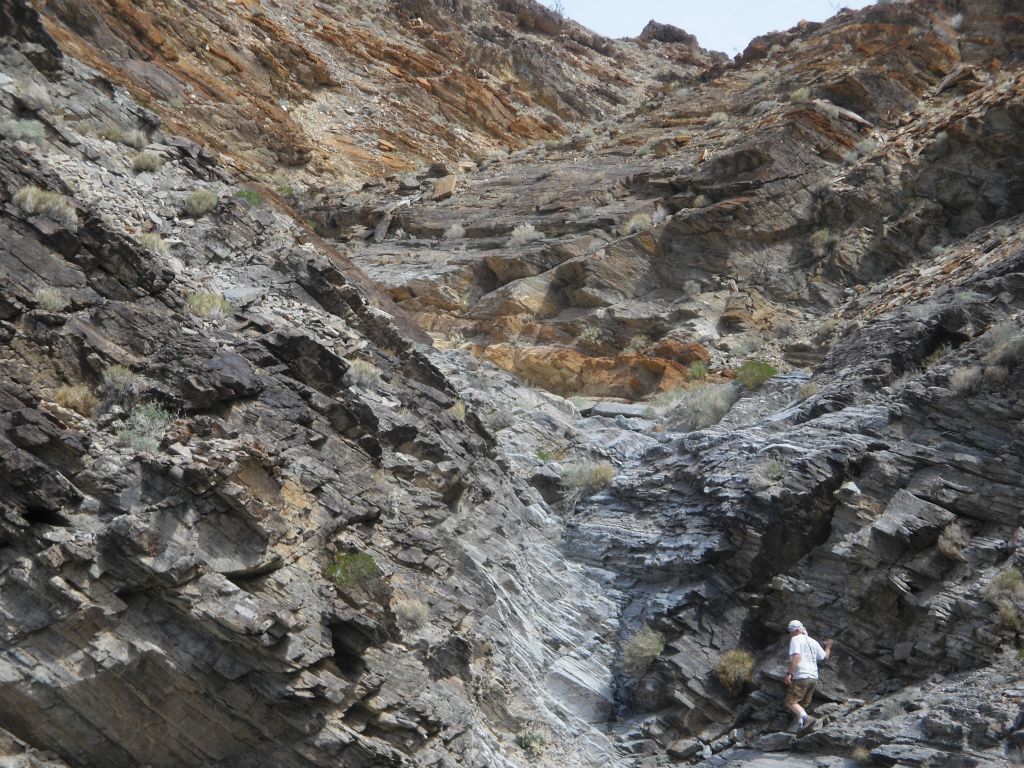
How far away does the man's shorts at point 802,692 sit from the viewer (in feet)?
30.6

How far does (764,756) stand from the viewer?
8961mm

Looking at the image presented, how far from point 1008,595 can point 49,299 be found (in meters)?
9.52

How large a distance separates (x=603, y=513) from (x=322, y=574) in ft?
16.2

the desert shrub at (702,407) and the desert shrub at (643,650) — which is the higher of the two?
the desert shrub at (702,407)

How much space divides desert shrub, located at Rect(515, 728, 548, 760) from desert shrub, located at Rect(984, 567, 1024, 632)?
4.44m

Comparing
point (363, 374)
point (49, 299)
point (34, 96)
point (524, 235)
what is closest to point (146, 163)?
point (34, 96)

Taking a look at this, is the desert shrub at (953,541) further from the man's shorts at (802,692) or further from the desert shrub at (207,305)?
the desert shrub at (207,305)

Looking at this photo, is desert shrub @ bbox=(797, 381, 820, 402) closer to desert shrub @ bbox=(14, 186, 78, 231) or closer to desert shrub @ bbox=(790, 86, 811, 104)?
desert shrub @ bbox=(14, 186, 78, 231)

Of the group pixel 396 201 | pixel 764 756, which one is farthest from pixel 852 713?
pixel 396 201

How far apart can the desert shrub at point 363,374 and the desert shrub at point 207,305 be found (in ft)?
5.44

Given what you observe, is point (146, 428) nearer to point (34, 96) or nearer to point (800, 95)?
point (34, 96)

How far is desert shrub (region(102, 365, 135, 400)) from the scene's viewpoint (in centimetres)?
903

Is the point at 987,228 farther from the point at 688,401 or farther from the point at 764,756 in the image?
the point at 764,756

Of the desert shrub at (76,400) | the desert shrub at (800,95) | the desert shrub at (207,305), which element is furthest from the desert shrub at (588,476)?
the desert shrub at (800,95)
